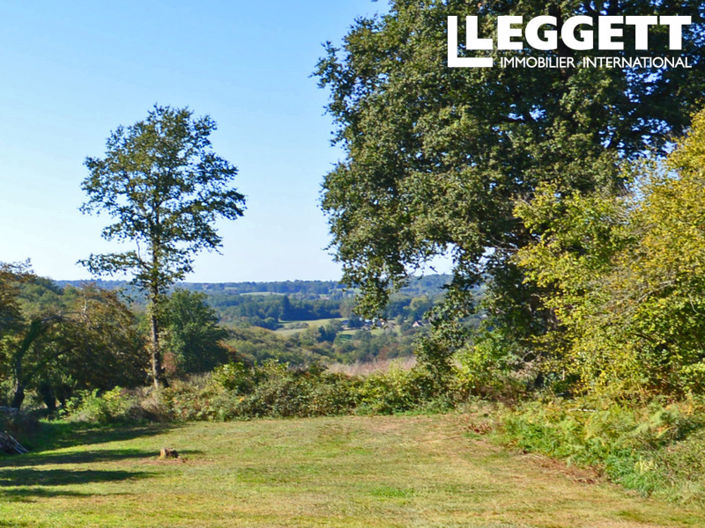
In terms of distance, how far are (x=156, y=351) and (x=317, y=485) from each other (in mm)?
17267

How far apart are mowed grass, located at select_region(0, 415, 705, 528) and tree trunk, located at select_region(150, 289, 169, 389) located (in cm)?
869

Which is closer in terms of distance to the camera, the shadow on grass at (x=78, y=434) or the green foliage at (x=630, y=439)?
the green foliage at (x=630, y=439)

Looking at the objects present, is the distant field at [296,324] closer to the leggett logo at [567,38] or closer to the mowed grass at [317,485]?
the leggett logo at [567,38]

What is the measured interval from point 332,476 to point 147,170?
18470 millimetres

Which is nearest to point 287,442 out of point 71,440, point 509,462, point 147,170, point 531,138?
point 509,462

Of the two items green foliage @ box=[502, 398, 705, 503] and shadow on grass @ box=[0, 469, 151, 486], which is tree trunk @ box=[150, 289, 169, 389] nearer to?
shadow on grass @ box=[0, 469, 151, 486]

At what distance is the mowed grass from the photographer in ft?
25.1

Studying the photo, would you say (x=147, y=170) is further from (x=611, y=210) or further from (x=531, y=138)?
(x=611, y=210)

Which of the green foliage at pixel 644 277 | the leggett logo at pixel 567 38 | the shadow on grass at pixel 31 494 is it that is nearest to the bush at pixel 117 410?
the shadow on grass at pixel 31 494

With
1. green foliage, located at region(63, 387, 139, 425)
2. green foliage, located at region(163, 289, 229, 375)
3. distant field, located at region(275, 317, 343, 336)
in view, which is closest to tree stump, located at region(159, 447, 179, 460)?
green foliage, located at region(63, 387, 139, 425)

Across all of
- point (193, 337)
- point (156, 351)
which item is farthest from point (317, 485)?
point (193, 337)

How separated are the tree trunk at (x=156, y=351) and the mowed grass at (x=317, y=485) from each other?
869 centimetres

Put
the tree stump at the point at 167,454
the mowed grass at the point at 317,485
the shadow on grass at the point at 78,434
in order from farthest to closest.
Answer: the shadow on grass at the point at 78,434
the tree stump at the point at 167,454
the mowed grass at the point at 317,485

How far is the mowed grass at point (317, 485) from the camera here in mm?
7656
